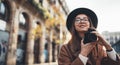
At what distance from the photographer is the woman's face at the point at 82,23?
250 cm

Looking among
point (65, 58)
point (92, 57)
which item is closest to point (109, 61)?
point (92, 57)

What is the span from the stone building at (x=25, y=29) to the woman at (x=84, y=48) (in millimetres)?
14841

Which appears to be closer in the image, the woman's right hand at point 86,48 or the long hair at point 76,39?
the woman's right hand at point 86,48

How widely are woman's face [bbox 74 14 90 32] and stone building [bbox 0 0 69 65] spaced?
1487cm

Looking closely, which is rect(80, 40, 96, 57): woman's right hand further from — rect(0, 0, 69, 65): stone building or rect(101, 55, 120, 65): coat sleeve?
rect(0, 0, 69, 65): stone building

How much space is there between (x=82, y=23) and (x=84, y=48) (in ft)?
1.15

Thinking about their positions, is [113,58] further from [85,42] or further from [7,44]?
[7,44]

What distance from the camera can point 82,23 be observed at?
253cm

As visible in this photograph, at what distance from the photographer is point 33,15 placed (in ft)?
77.6

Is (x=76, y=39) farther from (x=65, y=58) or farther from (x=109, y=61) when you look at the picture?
(x=109, y=61)

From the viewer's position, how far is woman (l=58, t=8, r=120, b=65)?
2297 millimetres

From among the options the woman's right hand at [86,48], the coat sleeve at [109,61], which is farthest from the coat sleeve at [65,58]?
the coat sleeve at [109,61]

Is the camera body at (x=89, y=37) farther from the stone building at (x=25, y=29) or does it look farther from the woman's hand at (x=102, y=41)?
the stone building at (x=25, y=29)

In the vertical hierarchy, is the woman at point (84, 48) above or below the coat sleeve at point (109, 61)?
above
